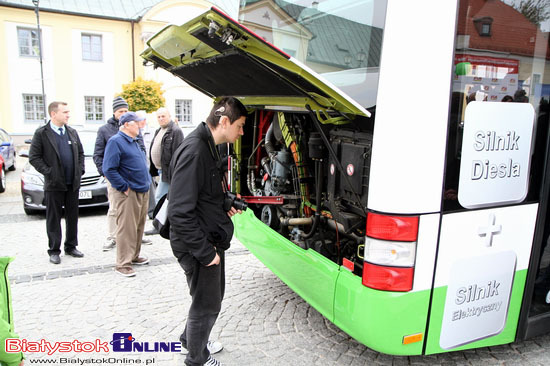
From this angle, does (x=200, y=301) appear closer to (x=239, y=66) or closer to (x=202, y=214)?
(x=202, y=214)

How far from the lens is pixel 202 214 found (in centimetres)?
244

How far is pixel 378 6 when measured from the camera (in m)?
2.37

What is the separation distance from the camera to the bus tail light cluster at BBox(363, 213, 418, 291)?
84.7 inches

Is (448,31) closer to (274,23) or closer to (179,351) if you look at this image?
(274,23)

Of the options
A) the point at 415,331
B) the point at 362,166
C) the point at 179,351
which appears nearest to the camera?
the point at 415,331

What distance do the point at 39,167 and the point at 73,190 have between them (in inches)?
17.7

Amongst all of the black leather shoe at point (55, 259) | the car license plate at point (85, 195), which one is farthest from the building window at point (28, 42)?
the black leather shoe at point (55, 259)

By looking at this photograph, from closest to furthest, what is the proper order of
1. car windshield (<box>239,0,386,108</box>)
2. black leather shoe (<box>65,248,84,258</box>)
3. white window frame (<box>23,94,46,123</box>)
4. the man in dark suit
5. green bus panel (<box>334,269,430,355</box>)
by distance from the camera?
green bus panel (<box>334,269,430,355</box>)
car windshield (<box>239,0,386,108</box>)
the man in dark suit
black leather shoe (<box>65,248,84,258</box>)
white window frame (<box>23,94,46,123</box>)

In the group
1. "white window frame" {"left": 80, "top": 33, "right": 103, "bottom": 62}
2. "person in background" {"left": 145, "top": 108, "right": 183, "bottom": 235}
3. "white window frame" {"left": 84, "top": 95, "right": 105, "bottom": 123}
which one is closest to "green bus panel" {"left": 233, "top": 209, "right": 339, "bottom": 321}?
"person in background" {"left": 145, "top": 108, "right": 183, "bottom": 235}

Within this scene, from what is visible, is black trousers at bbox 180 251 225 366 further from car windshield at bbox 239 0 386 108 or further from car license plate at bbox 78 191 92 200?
car license plate at bbox 78 191 92 200

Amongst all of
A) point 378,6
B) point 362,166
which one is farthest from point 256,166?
point 378,6

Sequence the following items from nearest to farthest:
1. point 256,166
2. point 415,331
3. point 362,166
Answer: point 415,331 < point 362,166 < point 256,166

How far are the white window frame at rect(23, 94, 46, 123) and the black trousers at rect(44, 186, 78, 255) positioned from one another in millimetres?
22615

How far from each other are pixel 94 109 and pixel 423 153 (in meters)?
27.2
